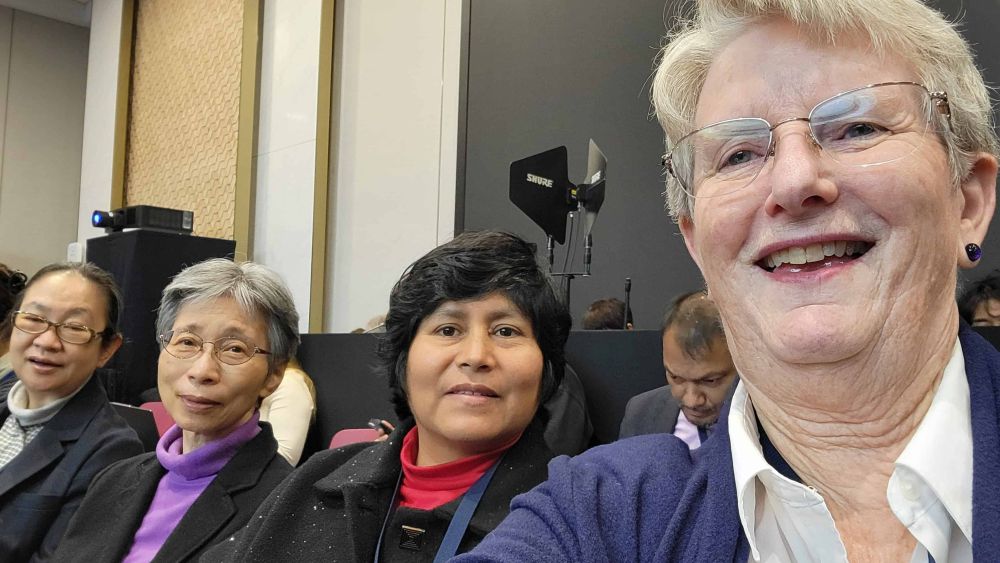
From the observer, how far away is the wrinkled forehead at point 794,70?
84 cm

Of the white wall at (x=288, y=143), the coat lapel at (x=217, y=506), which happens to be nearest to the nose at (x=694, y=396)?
the coat lapel at (x=217, y=506)

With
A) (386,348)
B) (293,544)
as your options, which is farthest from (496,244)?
(293,544)

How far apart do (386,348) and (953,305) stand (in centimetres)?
108

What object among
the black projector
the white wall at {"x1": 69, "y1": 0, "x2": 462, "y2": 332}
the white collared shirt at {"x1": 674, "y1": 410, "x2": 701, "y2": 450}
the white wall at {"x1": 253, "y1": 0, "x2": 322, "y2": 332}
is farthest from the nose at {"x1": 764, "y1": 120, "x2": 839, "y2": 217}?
the white wall at {"x1": 253, "y1": 0, "x2": 322, "y2": 332}

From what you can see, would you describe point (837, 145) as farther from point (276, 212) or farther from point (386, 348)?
point (276, 212)

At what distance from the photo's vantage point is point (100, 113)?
7086 mm

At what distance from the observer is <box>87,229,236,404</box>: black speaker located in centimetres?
415

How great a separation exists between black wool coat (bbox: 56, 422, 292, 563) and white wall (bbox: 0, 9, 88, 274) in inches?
267

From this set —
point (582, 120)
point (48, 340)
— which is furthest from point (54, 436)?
point (582, 120)

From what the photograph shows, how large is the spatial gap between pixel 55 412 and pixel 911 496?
2264 mm

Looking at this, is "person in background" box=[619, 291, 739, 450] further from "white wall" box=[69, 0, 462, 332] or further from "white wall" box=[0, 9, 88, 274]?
"white wall" box=[0, 9, 88, 274]

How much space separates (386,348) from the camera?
1.61 metres

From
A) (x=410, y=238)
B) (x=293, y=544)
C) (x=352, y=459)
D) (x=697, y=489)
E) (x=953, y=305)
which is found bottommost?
(x=293, y=544)

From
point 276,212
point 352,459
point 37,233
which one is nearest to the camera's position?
point 352,459
